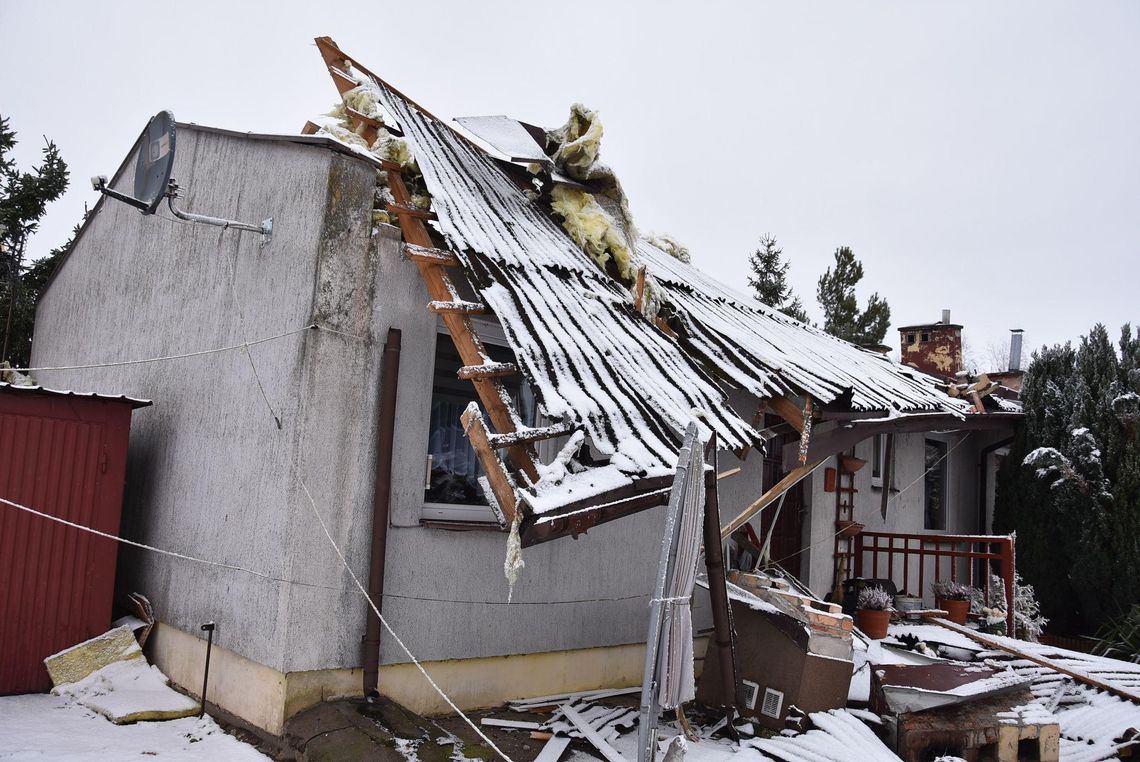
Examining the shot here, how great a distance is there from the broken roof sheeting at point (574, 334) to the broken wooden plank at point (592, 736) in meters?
2.00

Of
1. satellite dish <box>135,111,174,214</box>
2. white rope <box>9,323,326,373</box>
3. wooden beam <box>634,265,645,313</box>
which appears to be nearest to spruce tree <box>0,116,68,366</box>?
white rope <box>9,323,326,373</box>

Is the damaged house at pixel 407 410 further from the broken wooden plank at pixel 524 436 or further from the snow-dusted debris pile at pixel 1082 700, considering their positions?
the snow-dusted debris pile at pixel 1082 700

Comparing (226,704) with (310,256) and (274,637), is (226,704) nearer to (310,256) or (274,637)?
(274,637)

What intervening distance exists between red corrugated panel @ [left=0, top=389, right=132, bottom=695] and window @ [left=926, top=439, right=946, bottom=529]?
40.1 feet

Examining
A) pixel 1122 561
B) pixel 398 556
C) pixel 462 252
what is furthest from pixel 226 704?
pixel 1122 561

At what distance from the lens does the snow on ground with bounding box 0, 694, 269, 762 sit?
4.73m

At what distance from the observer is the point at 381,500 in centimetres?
549

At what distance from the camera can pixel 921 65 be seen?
16719 mm

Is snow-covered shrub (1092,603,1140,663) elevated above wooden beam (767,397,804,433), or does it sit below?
below

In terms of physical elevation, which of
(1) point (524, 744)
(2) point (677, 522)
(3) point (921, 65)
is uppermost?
(3) point (921, 65)

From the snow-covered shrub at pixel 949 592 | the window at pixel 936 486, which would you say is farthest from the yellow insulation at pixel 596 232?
the window at pixel 936 486

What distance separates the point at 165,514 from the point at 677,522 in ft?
16.2

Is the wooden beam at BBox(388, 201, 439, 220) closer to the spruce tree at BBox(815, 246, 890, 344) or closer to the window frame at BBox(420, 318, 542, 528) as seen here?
the window frame at BBox(420, 318, 542, 528)

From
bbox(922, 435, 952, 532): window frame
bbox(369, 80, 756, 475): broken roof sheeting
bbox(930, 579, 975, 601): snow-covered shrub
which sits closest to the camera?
bbox(369, 80, 756, 475): broken roof sheeting
